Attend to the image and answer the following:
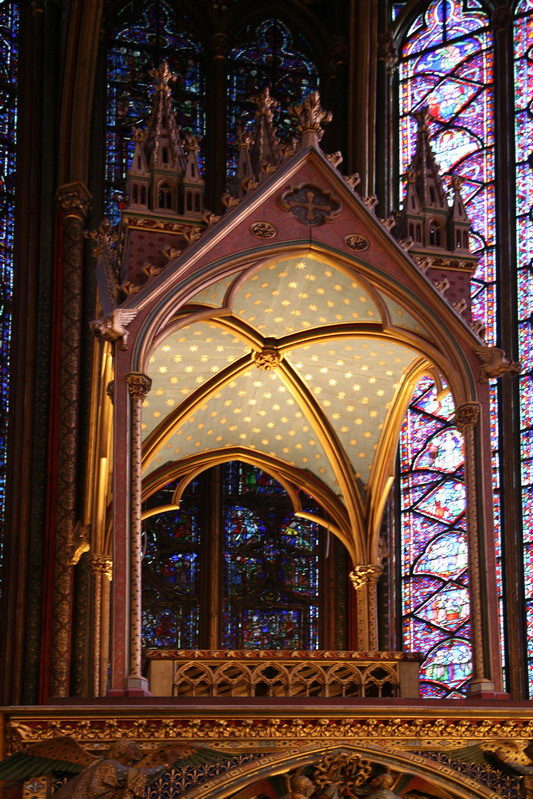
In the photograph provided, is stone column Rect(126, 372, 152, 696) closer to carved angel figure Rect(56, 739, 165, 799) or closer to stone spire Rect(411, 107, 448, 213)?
carved angel figure Rect(56, 739, 165, 799)

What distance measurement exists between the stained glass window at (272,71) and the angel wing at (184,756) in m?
10.5

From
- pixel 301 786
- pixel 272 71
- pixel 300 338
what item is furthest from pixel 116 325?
pixel 272 71

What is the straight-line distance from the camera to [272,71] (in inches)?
854

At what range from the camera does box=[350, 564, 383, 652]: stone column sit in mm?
16672

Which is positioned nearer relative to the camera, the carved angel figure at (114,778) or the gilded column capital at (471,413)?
the carved angel figure at (114,778)

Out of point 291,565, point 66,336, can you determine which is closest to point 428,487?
point 291,565

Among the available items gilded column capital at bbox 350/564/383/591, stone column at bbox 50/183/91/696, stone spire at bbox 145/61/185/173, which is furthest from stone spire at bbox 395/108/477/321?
stone column at bbox 50/183/91/696

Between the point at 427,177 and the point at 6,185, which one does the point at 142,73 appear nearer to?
the point at 6,185

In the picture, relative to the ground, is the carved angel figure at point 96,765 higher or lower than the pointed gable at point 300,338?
lower

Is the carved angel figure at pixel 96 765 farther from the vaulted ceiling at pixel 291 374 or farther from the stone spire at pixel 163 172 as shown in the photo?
the stone spire at pixel 163 172

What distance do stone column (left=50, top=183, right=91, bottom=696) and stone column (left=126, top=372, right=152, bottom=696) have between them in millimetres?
3649

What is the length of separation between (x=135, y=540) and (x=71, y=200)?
6972 mm

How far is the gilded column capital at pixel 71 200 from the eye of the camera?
1938 cm

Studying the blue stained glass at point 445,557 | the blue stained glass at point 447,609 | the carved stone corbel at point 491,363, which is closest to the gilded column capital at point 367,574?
the blue stained glass at point 447,609
